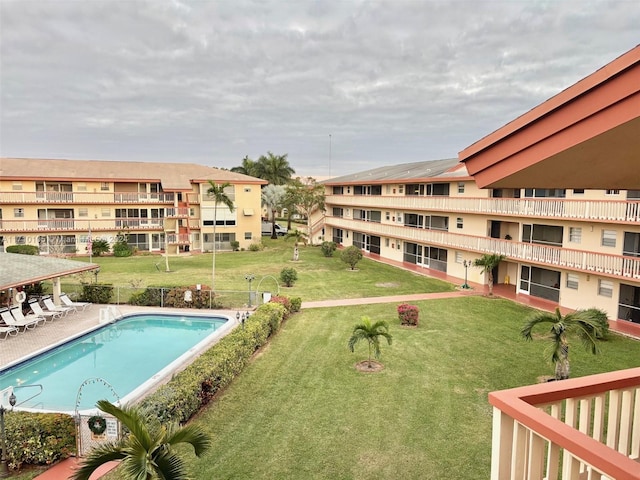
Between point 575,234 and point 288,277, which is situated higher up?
point 575,234

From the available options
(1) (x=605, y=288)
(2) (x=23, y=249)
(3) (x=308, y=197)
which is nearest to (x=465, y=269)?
(1) (x=605, y=288)

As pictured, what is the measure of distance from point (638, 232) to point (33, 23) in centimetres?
3214

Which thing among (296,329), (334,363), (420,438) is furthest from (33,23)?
(420,438)

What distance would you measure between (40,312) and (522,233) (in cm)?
2681

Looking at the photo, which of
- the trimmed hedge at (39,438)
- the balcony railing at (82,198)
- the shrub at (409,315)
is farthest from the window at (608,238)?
the balcony railing at (82,198)

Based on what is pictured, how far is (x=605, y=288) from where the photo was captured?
2125 centimetres

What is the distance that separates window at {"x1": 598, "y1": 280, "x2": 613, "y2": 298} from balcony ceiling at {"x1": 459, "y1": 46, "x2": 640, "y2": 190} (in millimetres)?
20154

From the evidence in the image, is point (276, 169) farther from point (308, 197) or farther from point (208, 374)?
point (208, 374)

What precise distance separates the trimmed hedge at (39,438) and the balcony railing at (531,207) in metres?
22.3

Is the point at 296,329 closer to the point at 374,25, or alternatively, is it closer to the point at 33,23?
the point at 374,25

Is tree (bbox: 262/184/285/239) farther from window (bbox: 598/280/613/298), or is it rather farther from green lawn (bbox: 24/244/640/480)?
window (bbox: 598/280/613/298)

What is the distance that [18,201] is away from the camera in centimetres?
4081

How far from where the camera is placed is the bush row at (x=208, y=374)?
34.7 feet

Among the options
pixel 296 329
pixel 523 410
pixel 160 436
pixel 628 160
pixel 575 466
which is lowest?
pixel 296 329
